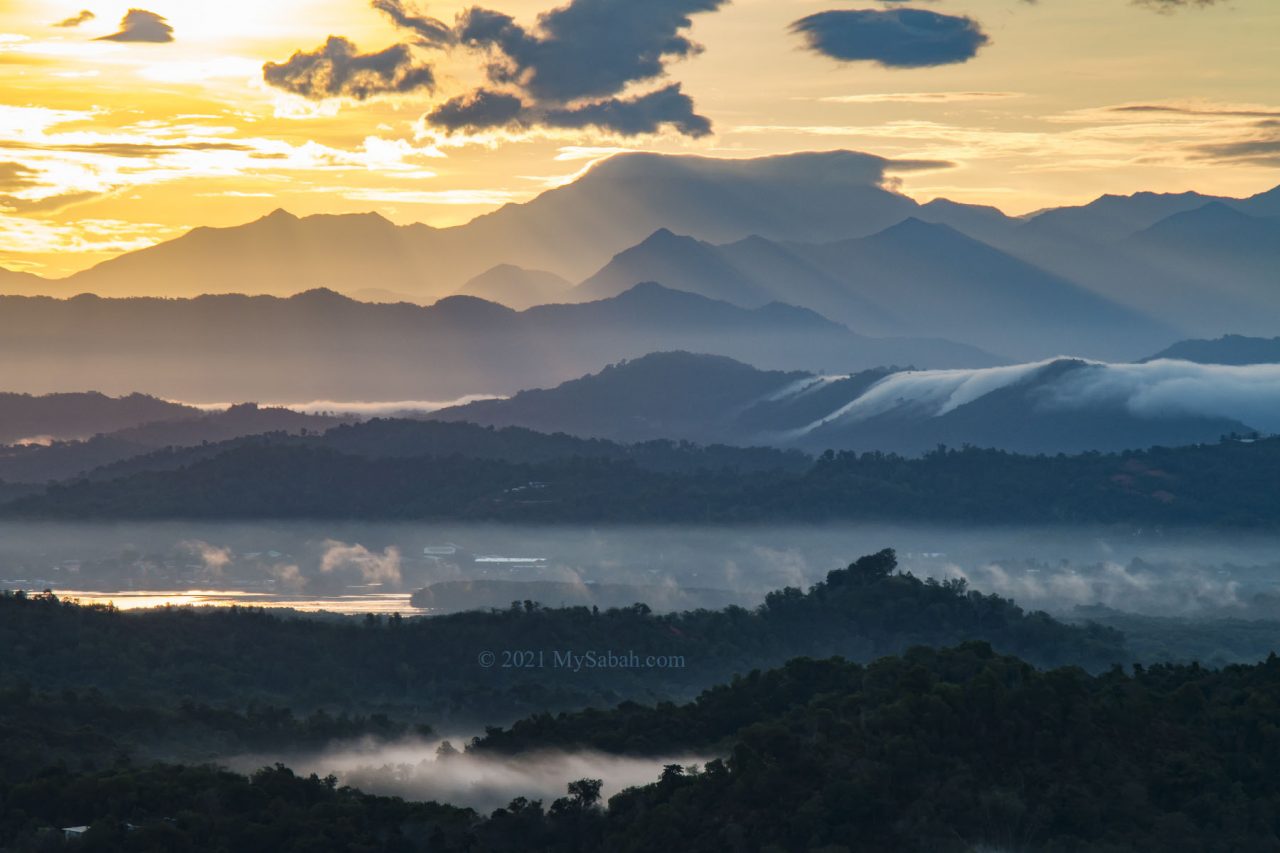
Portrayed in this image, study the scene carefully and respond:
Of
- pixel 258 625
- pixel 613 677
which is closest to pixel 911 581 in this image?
pixel 613 677

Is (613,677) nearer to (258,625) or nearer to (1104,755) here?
(258,625)

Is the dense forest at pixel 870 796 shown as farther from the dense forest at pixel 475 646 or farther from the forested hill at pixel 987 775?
the dense forest at pixel 475 646

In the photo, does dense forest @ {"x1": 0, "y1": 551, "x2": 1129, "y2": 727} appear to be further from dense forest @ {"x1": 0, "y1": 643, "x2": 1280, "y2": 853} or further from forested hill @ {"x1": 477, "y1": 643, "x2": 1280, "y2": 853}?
forested hill @ {"x1": 477, "y1": 643, "x2": 1280, "y2": 853}

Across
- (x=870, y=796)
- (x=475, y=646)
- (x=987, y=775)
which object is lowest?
(x=475, y=646)

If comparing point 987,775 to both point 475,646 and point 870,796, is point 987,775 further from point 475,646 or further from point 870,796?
point 475,646

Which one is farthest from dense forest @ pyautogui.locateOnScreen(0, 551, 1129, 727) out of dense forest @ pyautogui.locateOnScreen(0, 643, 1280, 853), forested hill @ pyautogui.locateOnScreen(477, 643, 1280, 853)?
forested hill @ pyautogui.locateOnScreen(477, 643, 1280, 853)

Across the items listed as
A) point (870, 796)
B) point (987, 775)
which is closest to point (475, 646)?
point (987, 775)
